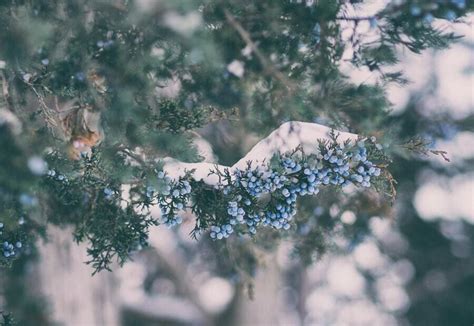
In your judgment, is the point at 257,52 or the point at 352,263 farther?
the point at 352,263

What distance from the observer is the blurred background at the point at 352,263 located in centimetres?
421

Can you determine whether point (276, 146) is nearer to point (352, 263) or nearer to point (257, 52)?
point (257, 52)

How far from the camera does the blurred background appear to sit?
4.21 meters

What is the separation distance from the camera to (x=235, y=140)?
445 centimetres

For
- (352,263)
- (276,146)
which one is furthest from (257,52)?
(352,263)

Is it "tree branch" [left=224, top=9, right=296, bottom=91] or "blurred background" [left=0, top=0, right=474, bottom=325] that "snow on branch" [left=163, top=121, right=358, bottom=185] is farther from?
"blurred background" [left=0, top=0, right=474, bottom=325]

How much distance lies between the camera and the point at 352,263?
8.12m

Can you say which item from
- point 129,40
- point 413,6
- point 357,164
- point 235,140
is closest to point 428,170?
point 235,140

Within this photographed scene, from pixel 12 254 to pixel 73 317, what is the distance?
2183 millimetres

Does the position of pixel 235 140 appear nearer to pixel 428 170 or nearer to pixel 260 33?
pixel 260 33

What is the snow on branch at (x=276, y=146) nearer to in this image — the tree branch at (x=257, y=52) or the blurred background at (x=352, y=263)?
the tree branch at (x=257, y=52)

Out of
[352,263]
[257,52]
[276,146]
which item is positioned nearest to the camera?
[276,146]

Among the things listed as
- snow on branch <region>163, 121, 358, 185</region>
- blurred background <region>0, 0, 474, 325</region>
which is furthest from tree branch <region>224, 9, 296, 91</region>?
blurred background <region>0, 0, 474, 325</region>

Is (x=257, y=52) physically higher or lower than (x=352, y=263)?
higher
